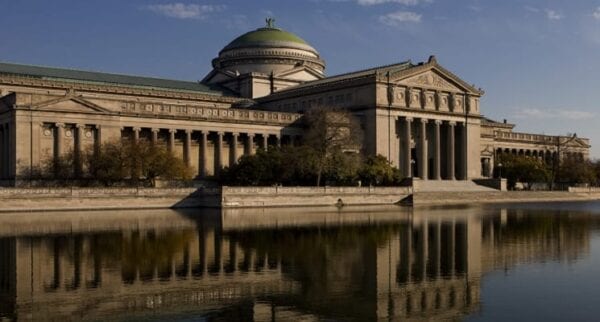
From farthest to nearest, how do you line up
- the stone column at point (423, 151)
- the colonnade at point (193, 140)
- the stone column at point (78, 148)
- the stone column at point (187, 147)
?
1. the stone column at point (423, 151)
2. the stone column at point (187, 147)
3. the colonnade at point (193, 140)
4. the stone column at point (78, 148)

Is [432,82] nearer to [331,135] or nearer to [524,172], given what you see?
[524,172]

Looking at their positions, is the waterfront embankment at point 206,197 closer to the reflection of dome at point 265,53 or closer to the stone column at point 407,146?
the stone column at point 407,146

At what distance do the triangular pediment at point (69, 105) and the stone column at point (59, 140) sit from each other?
200 centimetres

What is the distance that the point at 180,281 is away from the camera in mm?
25156

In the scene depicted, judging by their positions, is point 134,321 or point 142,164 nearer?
point 134,321

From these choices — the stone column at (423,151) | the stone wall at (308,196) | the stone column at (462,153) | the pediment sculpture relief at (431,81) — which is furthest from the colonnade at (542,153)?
the stone wall at (308,196)

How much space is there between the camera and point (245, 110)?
350 feet

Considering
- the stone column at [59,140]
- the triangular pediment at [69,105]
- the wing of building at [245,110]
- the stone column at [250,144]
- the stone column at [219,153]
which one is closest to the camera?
the triangular pediment at [69,105]

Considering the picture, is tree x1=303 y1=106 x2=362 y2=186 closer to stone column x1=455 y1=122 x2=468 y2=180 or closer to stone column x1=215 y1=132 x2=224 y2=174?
stone column x1=215 y1=132 x2=224 y2=174

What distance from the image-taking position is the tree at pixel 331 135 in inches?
3555

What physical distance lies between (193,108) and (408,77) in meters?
31.8

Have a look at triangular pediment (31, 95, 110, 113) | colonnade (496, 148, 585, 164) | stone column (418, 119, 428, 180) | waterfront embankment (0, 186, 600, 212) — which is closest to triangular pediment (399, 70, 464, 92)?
stone column (418, 119, 428, 180)

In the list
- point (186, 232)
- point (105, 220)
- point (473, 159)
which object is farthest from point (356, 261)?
point (473, 159)

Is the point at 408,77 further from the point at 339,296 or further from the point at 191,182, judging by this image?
the point at 339,296
